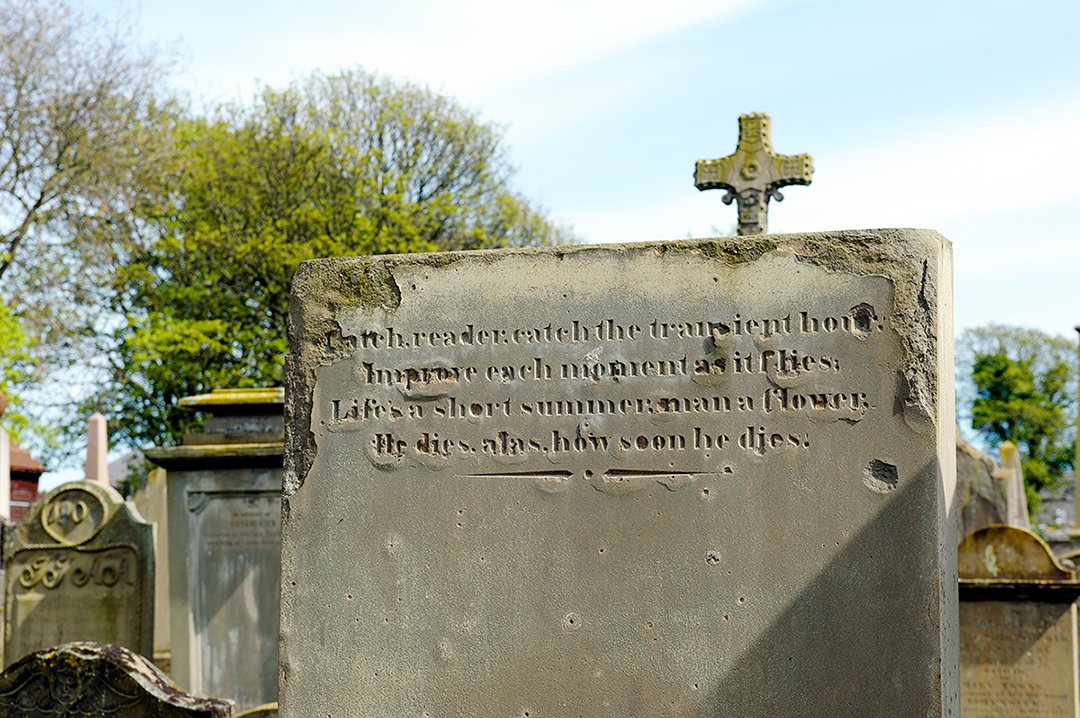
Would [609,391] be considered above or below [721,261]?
below

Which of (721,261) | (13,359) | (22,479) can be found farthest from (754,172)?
(22,479)

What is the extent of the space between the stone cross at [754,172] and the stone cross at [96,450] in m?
15.1

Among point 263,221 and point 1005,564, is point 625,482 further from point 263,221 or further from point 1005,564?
point 263,221

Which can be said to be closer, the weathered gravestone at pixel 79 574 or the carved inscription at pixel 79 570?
the weathered gravestone at pixel 79 574

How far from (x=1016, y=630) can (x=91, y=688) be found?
649 centimetres

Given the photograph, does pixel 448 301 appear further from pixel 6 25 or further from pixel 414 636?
pixel 6 25

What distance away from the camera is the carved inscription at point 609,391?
197 inches

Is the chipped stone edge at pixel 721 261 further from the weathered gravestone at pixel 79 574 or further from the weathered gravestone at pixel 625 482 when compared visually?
the weathered gravestone at pixel 79 574

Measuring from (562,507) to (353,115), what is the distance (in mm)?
23770

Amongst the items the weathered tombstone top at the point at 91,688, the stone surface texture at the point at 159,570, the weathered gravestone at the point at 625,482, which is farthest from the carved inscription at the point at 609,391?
the stone surface texture at the point at 159,570

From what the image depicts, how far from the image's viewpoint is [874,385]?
4.95 metres

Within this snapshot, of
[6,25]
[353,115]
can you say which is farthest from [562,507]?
[353,115]

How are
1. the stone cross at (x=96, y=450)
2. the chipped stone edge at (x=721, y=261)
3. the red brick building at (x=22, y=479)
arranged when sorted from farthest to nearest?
the red brick building at (x=22, y=479) < the stone cross at (x=96, y=450) < the chipped stone edge at (x=721, y=261)

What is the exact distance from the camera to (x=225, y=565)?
11.1 metres
